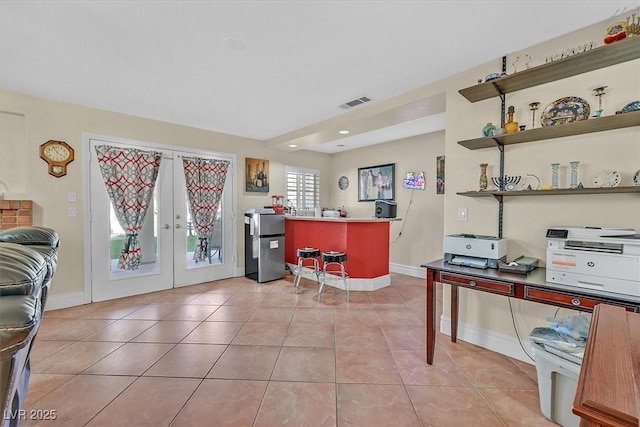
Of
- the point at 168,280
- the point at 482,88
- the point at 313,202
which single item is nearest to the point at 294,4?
the point at 482,88

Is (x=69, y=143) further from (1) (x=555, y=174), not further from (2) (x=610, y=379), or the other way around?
(1) (x=555, y=174)

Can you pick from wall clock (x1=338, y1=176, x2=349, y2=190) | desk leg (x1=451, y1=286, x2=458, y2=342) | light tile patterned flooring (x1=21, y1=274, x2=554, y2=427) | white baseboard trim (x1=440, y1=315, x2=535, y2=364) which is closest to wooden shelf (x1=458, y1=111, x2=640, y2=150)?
desk leg (x1=451, y1=286, x2=458, y2=342)

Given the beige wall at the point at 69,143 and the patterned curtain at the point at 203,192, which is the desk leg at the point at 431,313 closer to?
the patterned curtain at the point at 203,192

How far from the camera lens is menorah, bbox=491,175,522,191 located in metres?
2.28

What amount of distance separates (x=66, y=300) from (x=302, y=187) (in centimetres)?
404

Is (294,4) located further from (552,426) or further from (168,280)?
(168,280)

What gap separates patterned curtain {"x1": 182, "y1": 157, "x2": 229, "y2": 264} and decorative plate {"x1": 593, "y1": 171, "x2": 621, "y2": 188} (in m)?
4.52

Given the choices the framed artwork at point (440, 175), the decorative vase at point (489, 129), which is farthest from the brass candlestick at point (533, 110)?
the framed artwork at point (440, 175)

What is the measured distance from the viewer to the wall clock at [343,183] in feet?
20.2

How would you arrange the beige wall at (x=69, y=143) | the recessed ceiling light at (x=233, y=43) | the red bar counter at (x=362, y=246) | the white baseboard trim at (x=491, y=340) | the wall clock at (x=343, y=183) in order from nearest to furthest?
the recessed ceiling light at (x=233, y=43), the white baseboard trim at (x=491, y=340), the beige wall at (x=69, y=143), the red bar counter at (x=362, y=246), the wall clock at (x=343, y=183)

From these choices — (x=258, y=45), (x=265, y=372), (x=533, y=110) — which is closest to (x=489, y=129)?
(x=533, y=110)

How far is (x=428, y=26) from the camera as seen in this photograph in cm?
196

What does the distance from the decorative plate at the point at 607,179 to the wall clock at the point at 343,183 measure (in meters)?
4.42

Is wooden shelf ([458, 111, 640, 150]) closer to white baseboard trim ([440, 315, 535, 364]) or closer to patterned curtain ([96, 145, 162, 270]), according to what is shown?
white baseboard trim ([440, 315, 535, 364])
